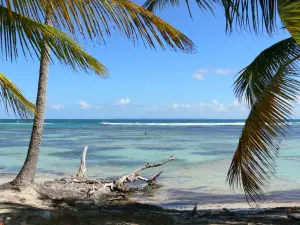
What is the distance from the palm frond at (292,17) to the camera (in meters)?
3.42

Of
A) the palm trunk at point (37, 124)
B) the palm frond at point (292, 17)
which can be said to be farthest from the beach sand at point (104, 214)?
the palm frond at point (292, 17)

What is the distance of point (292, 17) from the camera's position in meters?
3.45

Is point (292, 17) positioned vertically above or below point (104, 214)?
above

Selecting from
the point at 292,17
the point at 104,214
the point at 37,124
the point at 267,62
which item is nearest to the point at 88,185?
the point at 37,124

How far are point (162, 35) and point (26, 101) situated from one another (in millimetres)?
1687

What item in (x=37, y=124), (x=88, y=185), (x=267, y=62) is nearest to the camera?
(x=267, y=62)

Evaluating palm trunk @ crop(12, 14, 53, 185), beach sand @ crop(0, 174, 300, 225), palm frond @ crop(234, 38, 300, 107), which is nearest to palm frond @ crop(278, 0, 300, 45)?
palm frond @ crop(234, 38, 300, 107)

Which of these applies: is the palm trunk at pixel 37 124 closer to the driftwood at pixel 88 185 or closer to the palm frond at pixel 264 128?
the driftwood at pixel 88 185

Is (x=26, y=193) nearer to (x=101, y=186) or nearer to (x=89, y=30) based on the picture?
(x=101, y=186)

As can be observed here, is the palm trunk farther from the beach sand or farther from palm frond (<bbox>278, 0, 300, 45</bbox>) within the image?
palm frond (<bbox>278, 0, 300, 45</bbox>)

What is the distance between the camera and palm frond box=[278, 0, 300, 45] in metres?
3.42

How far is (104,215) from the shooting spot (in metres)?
6.86

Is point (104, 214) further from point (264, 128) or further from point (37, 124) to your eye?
point (264, 128)

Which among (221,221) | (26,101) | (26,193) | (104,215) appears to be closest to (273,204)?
(221,221)
